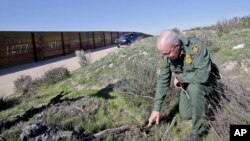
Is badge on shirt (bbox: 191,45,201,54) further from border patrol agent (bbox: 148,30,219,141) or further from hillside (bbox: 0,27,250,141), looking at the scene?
hillside (bbox: 0,27,250,141)

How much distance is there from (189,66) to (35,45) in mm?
19313

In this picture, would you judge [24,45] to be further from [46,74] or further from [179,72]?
[179,72]

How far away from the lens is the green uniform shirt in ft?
12.8

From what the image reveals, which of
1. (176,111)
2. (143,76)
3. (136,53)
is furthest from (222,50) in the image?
(176,111)

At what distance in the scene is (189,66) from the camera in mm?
4074

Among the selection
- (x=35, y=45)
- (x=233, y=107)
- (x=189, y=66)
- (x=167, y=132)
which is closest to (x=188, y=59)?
(x=189, y=66)

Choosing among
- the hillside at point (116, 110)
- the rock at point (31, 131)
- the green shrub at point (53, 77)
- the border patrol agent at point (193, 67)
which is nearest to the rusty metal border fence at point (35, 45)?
the green shrub at point (53, 77)

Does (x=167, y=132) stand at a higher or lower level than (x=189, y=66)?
lower

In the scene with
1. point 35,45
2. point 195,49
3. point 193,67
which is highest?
point 195,49

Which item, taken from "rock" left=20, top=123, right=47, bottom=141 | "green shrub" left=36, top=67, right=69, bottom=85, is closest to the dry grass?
"rock" left=20, top=123, right=47, bottom=141

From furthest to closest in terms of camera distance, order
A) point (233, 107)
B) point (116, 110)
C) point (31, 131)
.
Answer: point (116, 110), point (31, 131), point (233, 107)

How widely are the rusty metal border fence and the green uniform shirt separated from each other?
15.8 meters

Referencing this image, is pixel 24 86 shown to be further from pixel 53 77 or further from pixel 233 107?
pixel 233 107

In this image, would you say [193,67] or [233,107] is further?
[193,67]
